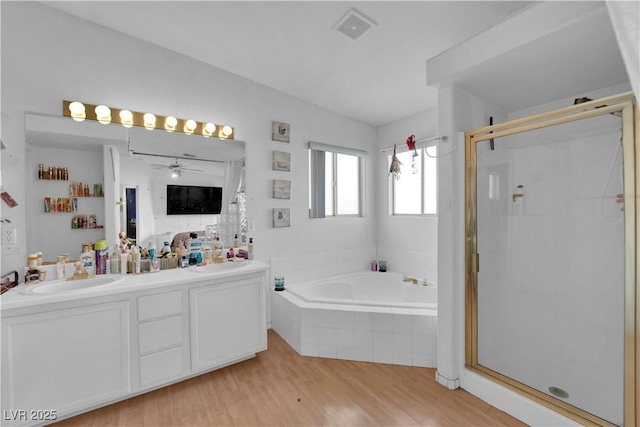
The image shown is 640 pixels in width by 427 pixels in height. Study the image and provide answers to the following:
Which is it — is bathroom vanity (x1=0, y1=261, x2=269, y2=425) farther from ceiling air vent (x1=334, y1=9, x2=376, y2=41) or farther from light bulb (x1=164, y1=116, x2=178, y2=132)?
ceiling air vent (x1=334, y1=9, x2=376, y2=41)

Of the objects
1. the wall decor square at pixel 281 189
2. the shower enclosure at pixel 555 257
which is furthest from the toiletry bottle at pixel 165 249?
the shower enclosure at pixel 555 257

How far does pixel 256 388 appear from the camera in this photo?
79.4 inches

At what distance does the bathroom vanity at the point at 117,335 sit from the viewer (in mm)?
1548

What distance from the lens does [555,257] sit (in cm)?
197

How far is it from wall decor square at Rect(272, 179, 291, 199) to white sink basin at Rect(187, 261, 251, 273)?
841mm

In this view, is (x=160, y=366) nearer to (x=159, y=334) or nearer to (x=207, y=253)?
(x=159, y=334)

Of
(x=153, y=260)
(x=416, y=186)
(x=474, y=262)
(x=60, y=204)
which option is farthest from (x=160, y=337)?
→ (x=416, y=186)

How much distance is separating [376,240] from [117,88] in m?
3.38

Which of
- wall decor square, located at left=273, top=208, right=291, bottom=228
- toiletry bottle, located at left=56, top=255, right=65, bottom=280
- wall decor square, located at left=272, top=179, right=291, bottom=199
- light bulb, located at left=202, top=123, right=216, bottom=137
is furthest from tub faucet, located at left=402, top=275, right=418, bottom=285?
toiletry bottle, located at left=56, top=255, right=65, bottom=280

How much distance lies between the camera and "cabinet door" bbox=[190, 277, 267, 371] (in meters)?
2.06

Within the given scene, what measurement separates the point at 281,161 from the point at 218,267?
133 centimetres

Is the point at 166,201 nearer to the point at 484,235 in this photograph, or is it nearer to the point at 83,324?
the point at 83,324

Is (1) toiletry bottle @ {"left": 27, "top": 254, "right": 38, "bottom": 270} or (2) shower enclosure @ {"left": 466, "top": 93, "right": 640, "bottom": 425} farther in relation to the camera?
(1) toiletry bottle @ {"left": 27, "top": 254, "right": 38, "bottom": 270}

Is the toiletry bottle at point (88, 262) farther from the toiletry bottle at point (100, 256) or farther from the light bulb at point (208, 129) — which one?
the light bulb at point (208, 129)
